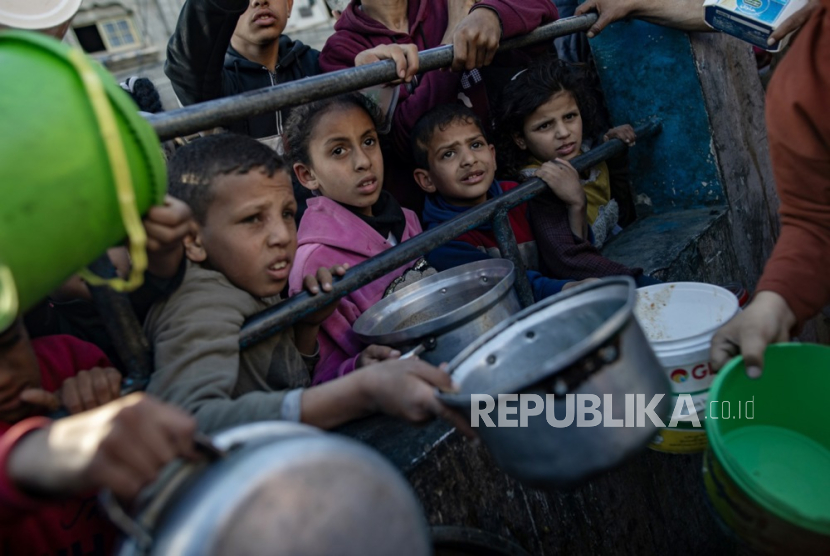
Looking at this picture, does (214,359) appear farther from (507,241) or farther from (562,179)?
(562,179)

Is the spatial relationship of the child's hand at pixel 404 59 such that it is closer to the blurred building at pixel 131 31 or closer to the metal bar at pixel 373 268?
the metal bar at pixel 373 268

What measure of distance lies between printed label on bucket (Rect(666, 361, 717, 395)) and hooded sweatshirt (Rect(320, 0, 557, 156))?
1.76 meters

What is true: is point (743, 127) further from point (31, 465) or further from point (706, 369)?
point (31, 465)

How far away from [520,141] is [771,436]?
6.58 feet

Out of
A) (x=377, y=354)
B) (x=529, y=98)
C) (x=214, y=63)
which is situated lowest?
(x=377, y=354)

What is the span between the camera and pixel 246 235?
1656mm

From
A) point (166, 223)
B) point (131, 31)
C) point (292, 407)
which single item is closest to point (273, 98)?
point (166, 223)

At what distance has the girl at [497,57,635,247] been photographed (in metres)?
2.94

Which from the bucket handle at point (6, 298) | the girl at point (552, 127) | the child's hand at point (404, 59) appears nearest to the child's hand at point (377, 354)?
the child's hand at point (404, 59)

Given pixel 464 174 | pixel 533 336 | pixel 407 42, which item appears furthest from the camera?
pixel 407 42

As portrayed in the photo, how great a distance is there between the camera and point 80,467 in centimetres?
78

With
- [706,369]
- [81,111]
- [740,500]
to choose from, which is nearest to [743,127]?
[706,369]

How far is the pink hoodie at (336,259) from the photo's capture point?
81.4 inches

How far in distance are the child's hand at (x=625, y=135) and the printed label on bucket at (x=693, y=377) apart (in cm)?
156
